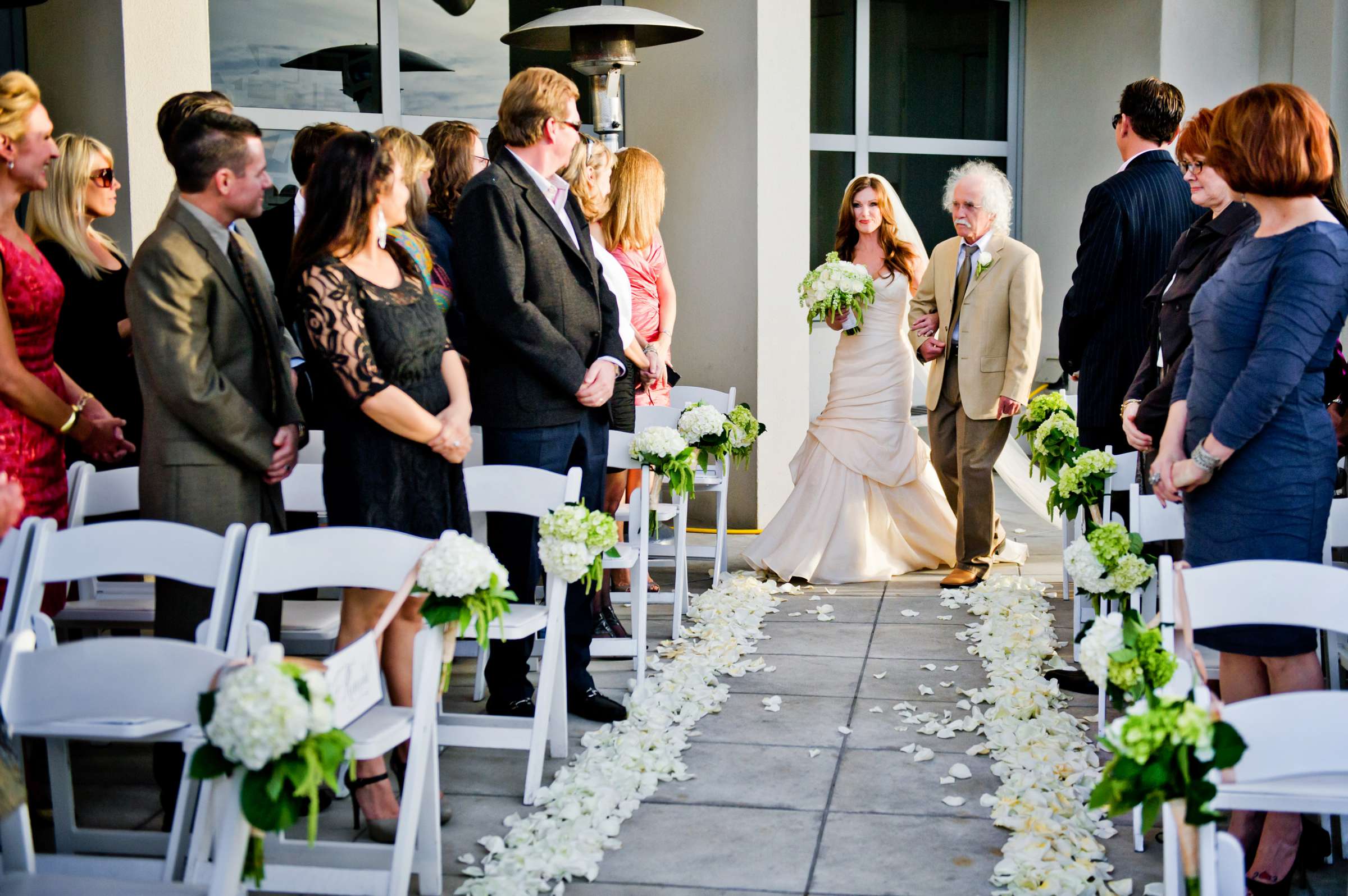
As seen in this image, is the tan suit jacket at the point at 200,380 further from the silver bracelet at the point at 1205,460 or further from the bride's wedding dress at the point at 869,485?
the bride's wedding dress at the point at 869,485

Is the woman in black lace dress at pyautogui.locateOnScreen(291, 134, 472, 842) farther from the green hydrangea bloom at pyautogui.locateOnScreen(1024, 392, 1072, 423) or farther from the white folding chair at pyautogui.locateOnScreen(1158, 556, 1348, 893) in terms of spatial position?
the green hydrangea bloom at pyautogui.locateOnScreen(1024, 392, 1072, 423)

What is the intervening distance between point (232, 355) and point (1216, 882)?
265cm

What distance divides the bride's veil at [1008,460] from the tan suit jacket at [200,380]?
3807 millimetres

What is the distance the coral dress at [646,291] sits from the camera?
6105mm

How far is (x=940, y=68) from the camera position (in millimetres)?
9828

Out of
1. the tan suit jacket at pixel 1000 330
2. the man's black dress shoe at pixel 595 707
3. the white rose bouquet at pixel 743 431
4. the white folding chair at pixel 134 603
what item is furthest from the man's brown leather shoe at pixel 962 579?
the white folding chair at pixel 134 603

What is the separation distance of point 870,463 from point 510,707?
298 cm

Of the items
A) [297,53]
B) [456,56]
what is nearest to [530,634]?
[297,53]

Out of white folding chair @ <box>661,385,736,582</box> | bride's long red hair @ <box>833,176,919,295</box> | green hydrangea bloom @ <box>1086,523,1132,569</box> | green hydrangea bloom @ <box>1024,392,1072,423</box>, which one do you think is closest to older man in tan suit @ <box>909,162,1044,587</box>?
bride's long red hair @ <box>833,176,919,295</box>

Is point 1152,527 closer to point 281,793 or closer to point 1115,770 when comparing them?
point 1115,770

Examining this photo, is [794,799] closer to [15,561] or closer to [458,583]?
[458,583]

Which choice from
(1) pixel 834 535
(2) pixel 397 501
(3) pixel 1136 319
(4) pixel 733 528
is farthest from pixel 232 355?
(4) pixel 733 528

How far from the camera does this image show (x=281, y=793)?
200 centimetres

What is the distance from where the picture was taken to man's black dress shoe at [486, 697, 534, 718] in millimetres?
Answer: 4160
